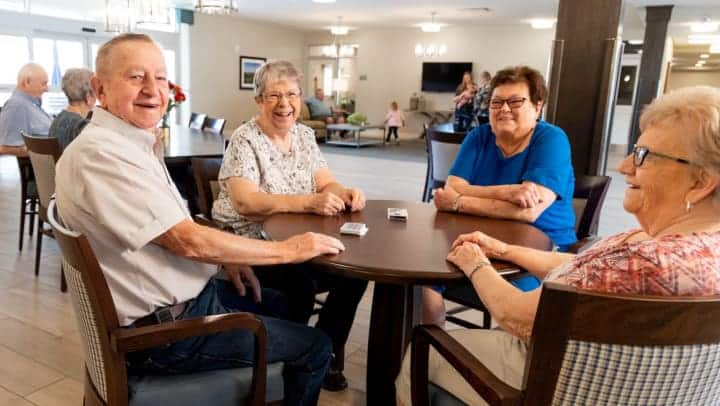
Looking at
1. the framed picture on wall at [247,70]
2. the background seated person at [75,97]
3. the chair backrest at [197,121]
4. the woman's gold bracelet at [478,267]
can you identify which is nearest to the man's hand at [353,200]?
the woman's gold bracelet at [478,267]

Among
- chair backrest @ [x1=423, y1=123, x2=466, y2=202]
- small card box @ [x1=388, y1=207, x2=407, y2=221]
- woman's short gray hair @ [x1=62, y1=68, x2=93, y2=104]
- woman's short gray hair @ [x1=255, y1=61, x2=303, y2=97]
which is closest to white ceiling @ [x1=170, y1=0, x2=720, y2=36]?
chair backrest @ [x1=423, y1=123, x2=466, y2=202]

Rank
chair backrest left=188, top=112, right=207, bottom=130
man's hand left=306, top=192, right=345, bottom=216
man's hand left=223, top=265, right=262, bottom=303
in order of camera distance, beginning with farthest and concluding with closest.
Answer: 1. chair backrest left=188, top=112, right=207, bottom=130
2. man's hand left=306, top=192, right=345, bottom=216
3. man's hand left=223, top=265, right=262, bottom=303

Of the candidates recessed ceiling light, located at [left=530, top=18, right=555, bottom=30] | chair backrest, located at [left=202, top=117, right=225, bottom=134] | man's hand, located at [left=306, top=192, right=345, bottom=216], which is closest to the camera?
man's hand, located at [left=306, top=192, right=345, bottom=216]

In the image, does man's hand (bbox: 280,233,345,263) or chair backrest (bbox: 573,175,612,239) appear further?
chair backrest (bbox: 573,175,612,239)

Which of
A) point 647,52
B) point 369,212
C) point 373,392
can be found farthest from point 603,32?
point 647,52

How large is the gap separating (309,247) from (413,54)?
1302cm

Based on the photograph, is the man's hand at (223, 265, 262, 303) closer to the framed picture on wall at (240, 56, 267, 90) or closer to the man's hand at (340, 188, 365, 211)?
the man's hand at (340, 188, 365, 211)

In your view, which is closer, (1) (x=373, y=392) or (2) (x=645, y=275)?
(2) (x=645, y=275)

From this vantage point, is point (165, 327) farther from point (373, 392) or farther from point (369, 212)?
Answer: point (369, 212)

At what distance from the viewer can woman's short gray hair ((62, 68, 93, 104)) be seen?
326 cm

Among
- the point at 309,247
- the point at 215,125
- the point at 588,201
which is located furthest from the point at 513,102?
the point at 215,125

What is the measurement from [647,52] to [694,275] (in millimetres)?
9799

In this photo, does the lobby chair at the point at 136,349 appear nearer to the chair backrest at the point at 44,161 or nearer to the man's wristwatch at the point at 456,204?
the man's wristwatch at the point at 456,204

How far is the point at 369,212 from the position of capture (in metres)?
1.93
